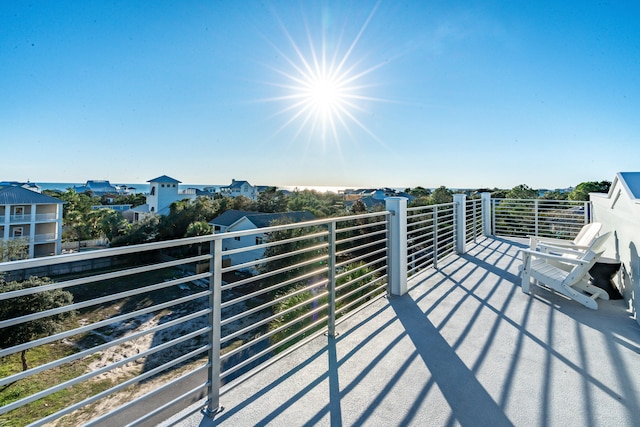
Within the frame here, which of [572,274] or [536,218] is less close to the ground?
[536,218]

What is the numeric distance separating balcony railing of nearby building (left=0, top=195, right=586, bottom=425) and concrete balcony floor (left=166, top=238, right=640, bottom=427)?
212mm

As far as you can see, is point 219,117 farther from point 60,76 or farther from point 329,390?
point 329,390

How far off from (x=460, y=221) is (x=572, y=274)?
2.75m

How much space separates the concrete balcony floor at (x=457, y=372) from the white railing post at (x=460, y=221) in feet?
8.68

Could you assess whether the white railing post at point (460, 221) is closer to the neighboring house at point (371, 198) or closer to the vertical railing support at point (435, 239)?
the vertical railing support at point (435, 239)

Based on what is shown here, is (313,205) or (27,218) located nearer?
(27,218)

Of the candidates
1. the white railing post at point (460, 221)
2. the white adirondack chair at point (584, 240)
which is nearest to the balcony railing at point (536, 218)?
the white railing post at point (460, 221)

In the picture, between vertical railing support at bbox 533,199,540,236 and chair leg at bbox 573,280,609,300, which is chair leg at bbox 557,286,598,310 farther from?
vertical railing support at bbox 533,199,540,236

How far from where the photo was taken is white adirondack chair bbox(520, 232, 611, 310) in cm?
317

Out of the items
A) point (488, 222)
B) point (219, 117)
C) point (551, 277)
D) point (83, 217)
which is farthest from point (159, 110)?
point (83, 217)

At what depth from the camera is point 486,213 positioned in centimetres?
805

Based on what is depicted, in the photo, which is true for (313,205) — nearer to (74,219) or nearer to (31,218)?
(31,218)

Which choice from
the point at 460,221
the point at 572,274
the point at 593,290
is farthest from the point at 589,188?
the point at 572,274

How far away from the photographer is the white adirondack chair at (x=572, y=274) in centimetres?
317
